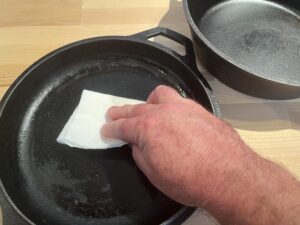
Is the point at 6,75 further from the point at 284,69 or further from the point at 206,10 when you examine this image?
the point at 284,69

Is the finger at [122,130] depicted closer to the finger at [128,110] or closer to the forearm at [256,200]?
the finger at [128,110]

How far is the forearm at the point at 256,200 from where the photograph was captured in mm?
373

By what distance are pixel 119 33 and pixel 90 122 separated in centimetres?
24

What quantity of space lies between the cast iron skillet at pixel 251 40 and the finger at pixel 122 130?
18cm

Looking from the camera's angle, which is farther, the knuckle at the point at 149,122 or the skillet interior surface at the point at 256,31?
the skillet interior surface at the point at 256,31

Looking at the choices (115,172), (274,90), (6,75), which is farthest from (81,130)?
(274,90)

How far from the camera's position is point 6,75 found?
25.1 inches

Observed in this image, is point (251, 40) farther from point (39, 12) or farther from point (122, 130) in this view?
point (39, 12)

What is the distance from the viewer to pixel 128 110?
1.61 ft

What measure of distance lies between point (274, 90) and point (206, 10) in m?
0.27

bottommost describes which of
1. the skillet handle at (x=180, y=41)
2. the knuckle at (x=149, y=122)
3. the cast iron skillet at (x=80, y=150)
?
the cast iron skillet at (x=80, y=150)

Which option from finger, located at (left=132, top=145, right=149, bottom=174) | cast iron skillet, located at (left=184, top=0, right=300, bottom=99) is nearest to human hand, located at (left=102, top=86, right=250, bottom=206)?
finger, located at (left=132, top=145, right=149, bottom=174)

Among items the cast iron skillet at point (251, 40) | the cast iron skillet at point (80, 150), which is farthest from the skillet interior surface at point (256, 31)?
the cast iron skillet at point (80, 150)

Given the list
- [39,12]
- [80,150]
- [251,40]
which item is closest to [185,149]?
[80,150]
